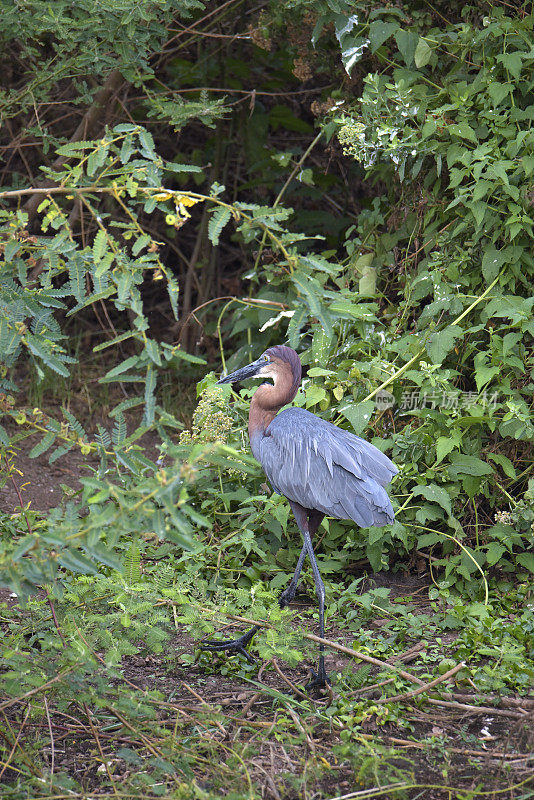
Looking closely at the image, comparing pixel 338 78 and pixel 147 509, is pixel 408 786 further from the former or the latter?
pixel 338 78

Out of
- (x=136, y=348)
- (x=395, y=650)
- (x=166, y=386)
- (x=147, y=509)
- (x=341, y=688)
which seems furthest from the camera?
(x=136, y=348)

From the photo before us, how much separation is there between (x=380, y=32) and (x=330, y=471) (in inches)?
94.3

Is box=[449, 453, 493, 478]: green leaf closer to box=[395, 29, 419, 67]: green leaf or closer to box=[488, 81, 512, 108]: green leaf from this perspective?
box=[488, 81, 512, 108]: green leaf

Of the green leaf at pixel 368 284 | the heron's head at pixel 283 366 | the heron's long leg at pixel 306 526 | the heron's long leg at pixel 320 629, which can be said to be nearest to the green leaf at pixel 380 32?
the green leaf at pixel 368 284

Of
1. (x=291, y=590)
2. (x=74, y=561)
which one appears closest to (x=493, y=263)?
(x=291, y=590)

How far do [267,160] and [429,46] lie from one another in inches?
69.8

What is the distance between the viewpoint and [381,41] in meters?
4.50

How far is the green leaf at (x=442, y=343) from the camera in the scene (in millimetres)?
4098

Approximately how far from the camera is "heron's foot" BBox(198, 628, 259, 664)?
352cm

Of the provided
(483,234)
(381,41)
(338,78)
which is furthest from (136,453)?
(338,78)

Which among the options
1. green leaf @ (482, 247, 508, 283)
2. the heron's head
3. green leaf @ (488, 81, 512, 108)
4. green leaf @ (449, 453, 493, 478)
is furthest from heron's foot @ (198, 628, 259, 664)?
green leaf @ (488, 81, 512, 108)

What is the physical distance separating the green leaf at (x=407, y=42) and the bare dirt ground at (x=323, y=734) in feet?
9.29

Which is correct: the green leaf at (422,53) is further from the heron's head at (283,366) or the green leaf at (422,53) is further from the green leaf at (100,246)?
the green leaf at (100,246)

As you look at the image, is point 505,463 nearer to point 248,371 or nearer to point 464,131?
point 248,371
